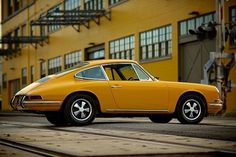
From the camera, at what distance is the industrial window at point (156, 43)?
2912 centimetres

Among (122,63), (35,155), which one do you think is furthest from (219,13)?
(35,155)

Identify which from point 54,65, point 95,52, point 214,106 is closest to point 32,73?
point 54,65

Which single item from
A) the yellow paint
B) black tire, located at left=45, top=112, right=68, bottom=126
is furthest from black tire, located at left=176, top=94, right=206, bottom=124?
black tire, located at left=45, top=112, right=68, bottom=126

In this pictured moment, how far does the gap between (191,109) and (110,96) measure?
6.23ft

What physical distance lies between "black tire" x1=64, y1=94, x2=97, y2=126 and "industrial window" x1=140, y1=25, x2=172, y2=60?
56.5 ft

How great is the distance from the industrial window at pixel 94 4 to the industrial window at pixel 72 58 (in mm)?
3572

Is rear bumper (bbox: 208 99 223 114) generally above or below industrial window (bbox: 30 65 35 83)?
below

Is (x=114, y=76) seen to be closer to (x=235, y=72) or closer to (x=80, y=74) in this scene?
(x=80, y=74)

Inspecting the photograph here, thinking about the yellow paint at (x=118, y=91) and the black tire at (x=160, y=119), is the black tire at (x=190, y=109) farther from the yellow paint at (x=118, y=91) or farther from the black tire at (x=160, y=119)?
the black tire at (x=160, y=119)

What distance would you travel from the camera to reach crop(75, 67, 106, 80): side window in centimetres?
1232

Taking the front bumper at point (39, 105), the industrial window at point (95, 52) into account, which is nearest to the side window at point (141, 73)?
the front bumper at point (39, 105)

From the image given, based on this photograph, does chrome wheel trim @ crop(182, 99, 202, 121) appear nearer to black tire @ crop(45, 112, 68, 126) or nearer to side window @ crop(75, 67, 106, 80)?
side window @ crop(75, 67, 106, 80)

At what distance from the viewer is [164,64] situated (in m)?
29.4

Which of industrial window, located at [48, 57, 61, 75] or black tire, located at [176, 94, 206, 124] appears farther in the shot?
industrial window, located at [48, 57, 61, 75]
